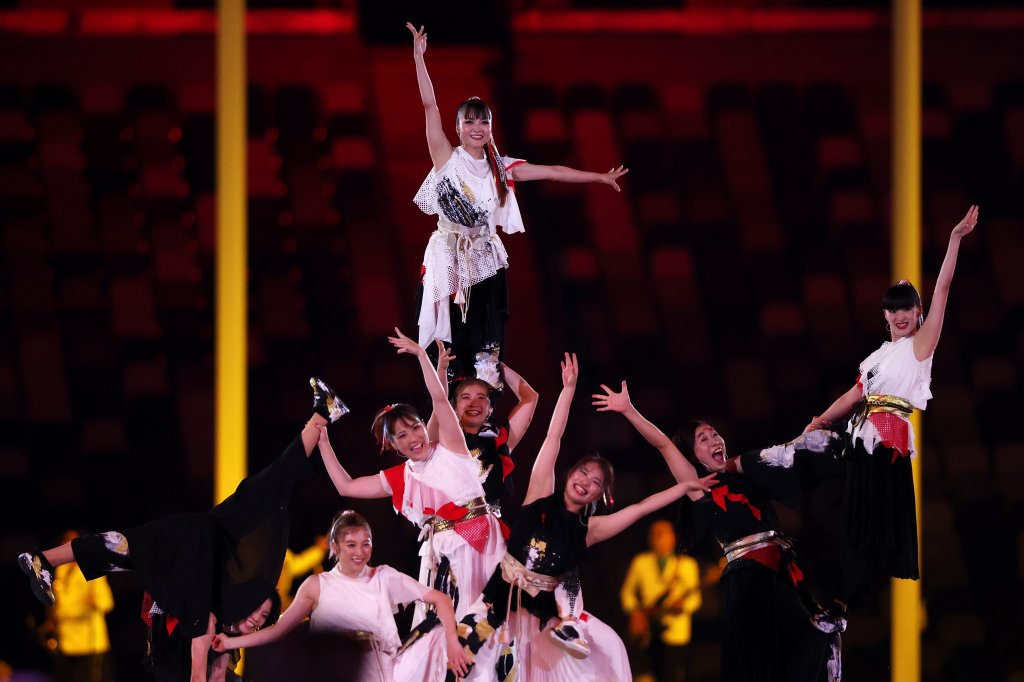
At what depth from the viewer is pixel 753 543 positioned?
4.62m

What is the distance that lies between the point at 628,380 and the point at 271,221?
7.84 feet

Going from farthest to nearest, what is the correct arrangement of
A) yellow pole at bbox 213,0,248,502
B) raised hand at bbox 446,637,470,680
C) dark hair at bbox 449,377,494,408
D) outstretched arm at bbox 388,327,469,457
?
yellow pole at bbox 213,0,248,502, dark hair at bbox 449,377,494,408, outstretched arm at bbox 388,327,469,457, raised hand at bbox 446,637,470,680

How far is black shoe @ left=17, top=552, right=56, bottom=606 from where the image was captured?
14.1ft

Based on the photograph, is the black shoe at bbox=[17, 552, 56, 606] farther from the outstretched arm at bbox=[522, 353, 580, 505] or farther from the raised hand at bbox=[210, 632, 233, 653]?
the outstretched arm at bbox=[522, 353, 580, 505]

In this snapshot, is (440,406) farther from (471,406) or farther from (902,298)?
(902,298)

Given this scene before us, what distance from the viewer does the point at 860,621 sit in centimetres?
782

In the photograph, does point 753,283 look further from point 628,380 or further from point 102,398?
point 102,398

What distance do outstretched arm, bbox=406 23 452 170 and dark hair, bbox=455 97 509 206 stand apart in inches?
4.2

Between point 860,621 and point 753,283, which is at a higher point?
point 753,283

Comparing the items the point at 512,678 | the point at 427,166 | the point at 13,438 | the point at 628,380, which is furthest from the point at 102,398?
the point at 512,678

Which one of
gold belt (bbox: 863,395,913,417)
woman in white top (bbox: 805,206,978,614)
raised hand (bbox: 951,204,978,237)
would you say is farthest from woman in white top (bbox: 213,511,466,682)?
raised hand (bbox: 951,204,978,237)

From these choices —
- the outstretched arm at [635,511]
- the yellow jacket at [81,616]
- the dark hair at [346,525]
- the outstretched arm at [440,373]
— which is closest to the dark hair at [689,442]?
the outstretched arm at [635,511]

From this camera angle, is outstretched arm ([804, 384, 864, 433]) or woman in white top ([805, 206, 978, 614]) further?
outstretched arm ([804, 384, 864, 433])

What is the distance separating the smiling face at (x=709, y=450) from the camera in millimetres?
4715
